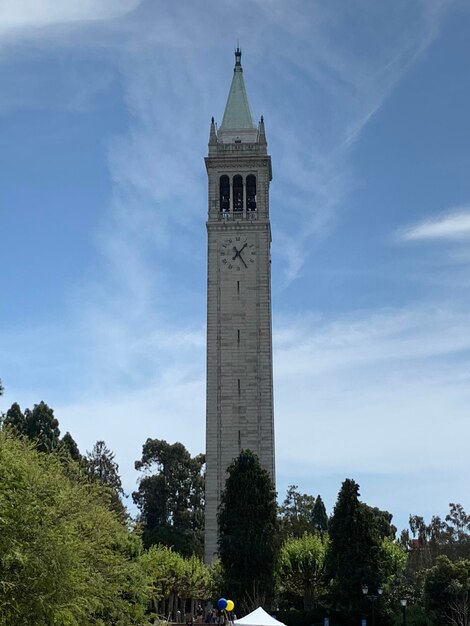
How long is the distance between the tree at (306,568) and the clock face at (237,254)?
76.4ft

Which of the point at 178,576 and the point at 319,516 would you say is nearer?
the point at 178,576

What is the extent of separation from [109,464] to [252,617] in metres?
50.0

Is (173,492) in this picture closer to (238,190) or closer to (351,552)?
(238,190)

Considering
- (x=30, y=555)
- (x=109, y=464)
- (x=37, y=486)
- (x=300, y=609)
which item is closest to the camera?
(x=30, y=555)

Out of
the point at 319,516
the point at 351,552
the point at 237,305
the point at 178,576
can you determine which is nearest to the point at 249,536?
the point at 351,552

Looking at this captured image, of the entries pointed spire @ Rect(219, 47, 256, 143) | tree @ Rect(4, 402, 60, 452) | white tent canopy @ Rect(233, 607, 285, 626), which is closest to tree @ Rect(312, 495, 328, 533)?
tree @ Rect(4, 402, 60, 452)

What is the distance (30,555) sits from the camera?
67.4ft

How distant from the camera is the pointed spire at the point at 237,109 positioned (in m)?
71.0

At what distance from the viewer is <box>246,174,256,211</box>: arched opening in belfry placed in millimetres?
68812

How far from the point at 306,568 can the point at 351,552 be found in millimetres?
6638

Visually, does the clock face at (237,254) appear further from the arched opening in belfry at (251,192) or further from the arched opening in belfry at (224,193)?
the arched opening in belfry at (251,192)

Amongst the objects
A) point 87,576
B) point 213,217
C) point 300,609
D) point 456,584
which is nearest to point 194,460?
point 213,217

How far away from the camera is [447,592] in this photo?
4147 centimetres

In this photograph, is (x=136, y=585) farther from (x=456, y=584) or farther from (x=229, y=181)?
(x=229, y=181)
